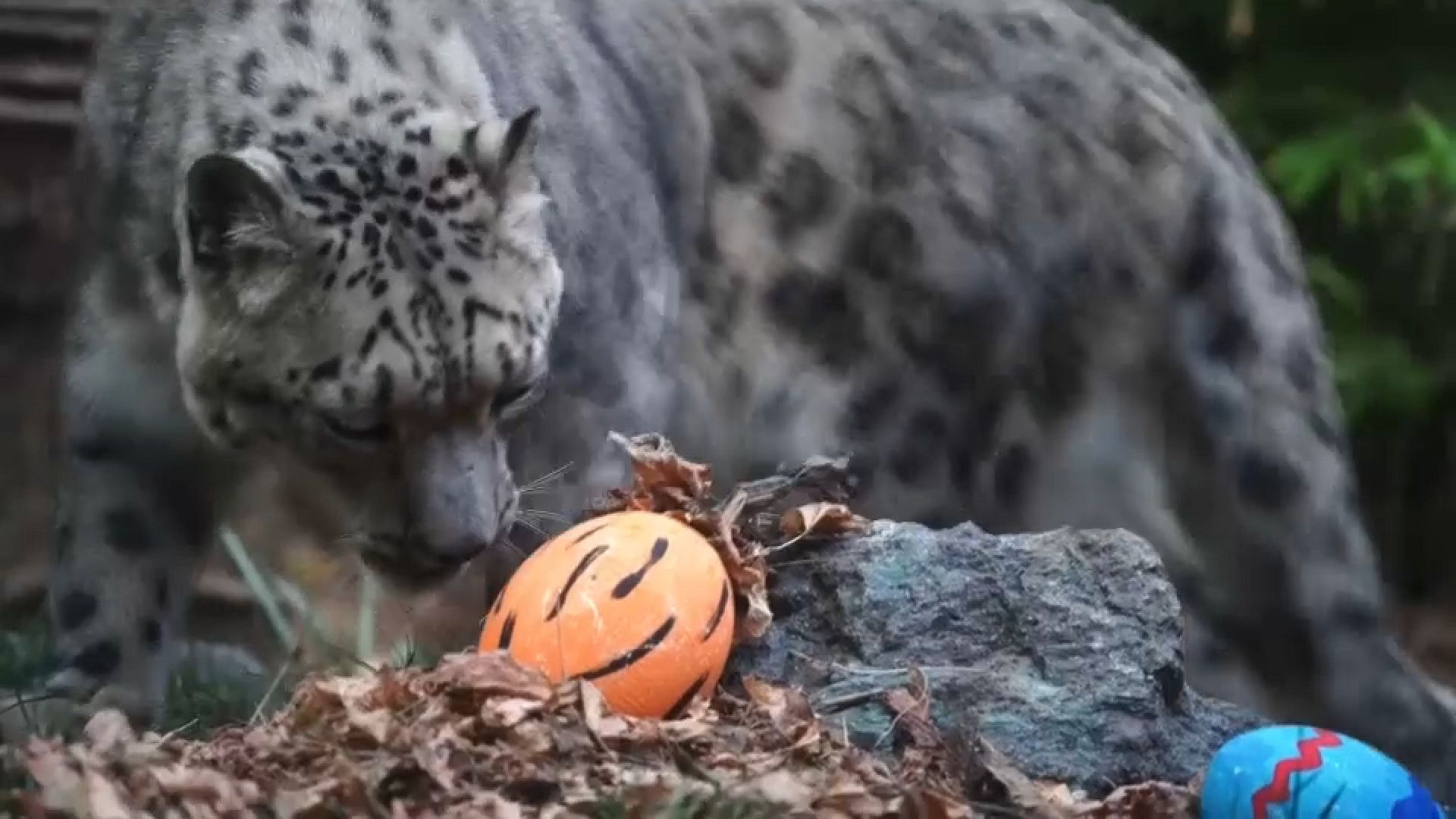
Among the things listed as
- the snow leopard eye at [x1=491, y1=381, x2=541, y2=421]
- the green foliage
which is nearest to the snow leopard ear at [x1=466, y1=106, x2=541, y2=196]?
the snow leopard eye at [x1=491, y1=381, x2=541, y2=421]

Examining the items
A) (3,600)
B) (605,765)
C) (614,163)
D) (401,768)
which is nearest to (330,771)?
(401,768)

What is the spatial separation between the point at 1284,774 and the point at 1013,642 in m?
0.40

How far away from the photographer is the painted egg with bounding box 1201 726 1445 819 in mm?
2598

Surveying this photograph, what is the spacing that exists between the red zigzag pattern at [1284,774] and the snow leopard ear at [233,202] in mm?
1408

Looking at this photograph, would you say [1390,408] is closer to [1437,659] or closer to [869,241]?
[1437,659]

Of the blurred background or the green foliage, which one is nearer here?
the blurred background

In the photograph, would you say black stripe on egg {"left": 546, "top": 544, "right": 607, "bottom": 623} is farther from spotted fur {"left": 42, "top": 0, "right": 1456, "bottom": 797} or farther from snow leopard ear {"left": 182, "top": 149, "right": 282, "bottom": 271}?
snow leopard ear {"left": 182, "top": 149, "right": 282, "bottom": 271}

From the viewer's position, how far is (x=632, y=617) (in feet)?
8.61

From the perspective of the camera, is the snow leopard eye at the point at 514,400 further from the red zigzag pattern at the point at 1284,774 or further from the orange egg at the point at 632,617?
the red zigzag pattern at the point at 1284,774

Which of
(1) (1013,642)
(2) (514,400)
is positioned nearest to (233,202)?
(2) (514,400)

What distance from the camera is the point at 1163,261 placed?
445 cm

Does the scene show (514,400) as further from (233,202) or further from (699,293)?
(699,293)

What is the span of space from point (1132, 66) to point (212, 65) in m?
2.05

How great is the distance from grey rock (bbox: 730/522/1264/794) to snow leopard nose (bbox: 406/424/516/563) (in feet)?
1.42
